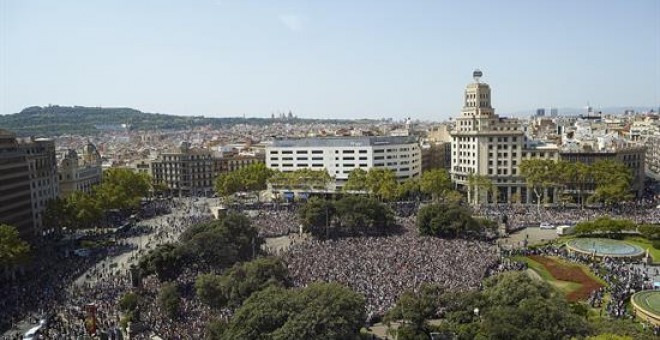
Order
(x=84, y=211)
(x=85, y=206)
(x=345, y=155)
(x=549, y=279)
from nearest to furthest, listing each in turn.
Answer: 1. (x=549, y=279)
2. (x=84, y=211)
3. (x=85, y=206)
4. (x=345, y=155)

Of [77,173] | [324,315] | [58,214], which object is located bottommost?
[324,315]

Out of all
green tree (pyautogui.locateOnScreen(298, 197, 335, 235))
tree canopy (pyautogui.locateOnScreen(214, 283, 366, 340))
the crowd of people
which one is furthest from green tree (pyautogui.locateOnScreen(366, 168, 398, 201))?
tree canopy (pyautogui.locateOnScreen(214, 283, 366, 340))

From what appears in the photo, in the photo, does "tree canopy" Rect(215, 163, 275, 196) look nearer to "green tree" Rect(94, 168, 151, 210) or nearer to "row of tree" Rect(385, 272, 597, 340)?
"green tree" Rect(94, 168, 151, 210)

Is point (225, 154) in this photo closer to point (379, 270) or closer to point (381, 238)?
point (381, 238)

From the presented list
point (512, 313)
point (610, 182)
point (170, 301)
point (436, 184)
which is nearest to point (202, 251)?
point (170, 301)

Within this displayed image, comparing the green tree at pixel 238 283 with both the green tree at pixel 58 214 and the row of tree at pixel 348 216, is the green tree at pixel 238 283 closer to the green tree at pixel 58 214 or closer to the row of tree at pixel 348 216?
the row of tree at pixel 348 216

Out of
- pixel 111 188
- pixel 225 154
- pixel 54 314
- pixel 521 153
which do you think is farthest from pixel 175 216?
pixel 521 153

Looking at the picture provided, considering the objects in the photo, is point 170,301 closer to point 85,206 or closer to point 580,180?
point 85,206
